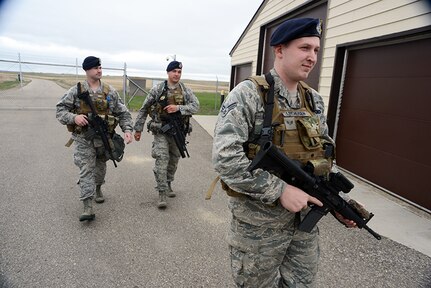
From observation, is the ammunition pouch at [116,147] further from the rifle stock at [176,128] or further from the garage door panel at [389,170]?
the garage door panel at [389,170]

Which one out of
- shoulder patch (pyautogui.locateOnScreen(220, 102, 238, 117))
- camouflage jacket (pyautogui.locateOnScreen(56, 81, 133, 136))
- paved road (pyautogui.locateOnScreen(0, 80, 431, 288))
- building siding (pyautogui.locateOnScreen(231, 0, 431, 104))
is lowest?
paved road (pyautogui.locateOnScreen(0, 80, 431, 288))

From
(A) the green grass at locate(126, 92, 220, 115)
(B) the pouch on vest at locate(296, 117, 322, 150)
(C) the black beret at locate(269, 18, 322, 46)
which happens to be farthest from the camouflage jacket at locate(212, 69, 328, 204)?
(A) the green grass at locate(126, 92, 220, 115)

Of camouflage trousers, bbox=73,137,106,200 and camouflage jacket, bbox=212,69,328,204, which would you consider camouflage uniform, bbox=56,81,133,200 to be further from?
camouflage jacket, bbox=212,69,328,204

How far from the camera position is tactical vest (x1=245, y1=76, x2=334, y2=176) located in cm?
174

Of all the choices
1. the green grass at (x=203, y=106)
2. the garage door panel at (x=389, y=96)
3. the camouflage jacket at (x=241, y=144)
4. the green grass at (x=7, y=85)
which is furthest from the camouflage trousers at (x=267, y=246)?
the green grass at (x=7, y=85)

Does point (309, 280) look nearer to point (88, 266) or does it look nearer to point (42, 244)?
point (88, 266)

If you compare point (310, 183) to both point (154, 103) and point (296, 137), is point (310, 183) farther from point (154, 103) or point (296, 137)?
point (154, 103)

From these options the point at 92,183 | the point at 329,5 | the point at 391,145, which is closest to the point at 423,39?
the point at 391,145

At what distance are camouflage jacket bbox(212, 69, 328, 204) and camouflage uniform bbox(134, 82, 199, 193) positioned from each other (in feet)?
8.58

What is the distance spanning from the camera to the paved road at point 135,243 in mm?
2680

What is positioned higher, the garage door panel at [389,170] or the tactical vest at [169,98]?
the tactical vest at [169,98]

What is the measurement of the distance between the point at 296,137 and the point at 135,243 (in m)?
2.22

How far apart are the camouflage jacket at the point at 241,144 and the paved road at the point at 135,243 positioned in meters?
1.39

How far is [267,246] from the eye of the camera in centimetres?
185
